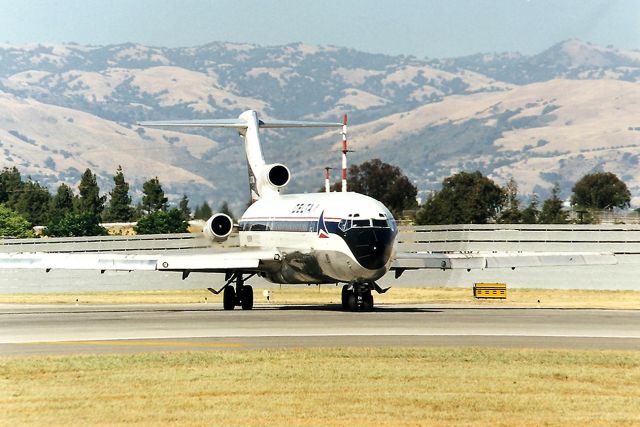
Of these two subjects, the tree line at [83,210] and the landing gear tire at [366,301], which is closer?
the landing gear tire at [366,301]

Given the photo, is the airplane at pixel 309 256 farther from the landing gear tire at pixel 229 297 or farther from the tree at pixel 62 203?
the tree at pixel 62 203

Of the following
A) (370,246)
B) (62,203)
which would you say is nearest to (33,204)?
(62,203)

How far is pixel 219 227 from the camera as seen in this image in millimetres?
56062

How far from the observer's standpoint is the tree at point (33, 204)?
15150 centimetres

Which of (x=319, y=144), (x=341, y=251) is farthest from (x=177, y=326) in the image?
(x=319, y=144)

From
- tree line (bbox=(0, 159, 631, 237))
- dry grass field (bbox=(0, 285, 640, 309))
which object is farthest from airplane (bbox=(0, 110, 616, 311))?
tree line (bbox=(0, 159, 631, 237))

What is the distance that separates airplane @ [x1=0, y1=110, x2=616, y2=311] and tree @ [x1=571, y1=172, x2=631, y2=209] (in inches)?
5410

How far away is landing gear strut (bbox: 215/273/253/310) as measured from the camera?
5250cm

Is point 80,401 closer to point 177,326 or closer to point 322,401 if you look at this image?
point 322,401

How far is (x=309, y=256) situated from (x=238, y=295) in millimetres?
6154

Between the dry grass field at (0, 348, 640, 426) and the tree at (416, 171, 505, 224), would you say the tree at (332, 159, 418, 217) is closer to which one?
the tree at (416, 171, 505, 224)

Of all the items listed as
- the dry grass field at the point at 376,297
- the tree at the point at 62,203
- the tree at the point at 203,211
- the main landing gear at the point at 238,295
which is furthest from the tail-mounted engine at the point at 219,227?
the tree at the point at 62,203

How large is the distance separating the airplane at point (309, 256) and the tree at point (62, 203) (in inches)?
3723

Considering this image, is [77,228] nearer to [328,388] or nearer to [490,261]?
[490,261]
